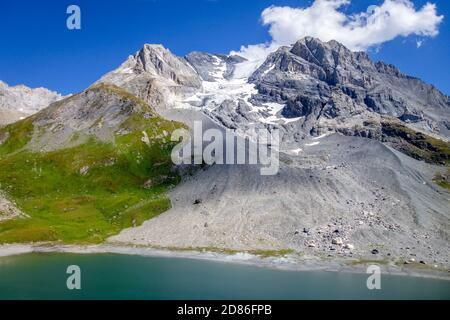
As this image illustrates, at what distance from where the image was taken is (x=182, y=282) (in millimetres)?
92375

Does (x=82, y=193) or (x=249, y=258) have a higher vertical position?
(x=82, y=193)

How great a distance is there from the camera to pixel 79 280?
89375mm

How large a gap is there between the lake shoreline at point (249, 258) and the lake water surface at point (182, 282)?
3.33 meters

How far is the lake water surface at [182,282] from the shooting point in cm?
8162

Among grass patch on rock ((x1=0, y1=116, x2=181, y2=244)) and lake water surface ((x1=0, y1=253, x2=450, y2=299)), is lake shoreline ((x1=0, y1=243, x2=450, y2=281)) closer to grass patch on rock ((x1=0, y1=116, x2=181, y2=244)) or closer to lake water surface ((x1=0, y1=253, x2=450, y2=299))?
lake water surface ((x1=0, y1=253, x2=450, y2=299))

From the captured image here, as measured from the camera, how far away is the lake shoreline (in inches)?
4181

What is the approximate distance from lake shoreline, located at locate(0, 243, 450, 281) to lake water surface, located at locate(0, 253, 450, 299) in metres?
3.33

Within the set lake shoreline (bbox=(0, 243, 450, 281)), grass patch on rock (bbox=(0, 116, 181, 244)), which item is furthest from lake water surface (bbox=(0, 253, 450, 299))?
grass patch on rock (bbox=(0, 116, 181, 244))

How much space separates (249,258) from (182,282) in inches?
1201

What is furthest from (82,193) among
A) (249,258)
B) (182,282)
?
(182,282)

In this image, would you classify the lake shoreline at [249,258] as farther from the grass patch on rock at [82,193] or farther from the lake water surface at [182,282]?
the grass patch on rock at [82,193]

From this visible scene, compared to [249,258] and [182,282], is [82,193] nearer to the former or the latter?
[249,258]

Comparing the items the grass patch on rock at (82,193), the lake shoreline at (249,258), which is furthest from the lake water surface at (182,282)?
the grass patch on rock at (82,193)

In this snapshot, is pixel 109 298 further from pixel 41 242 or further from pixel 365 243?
pixel 365 243
